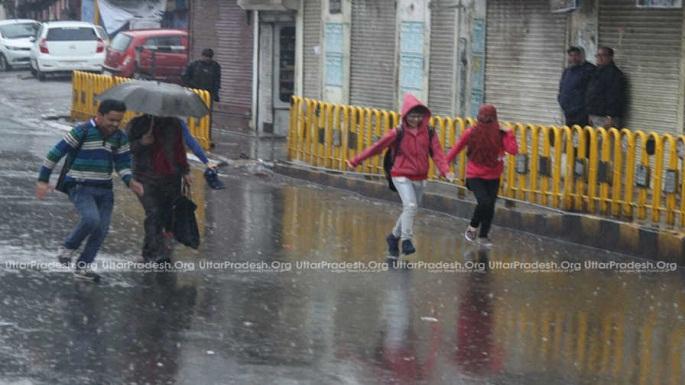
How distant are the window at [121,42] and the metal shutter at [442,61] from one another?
44.6ft

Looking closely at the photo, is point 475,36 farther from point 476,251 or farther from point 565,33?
point 476,251

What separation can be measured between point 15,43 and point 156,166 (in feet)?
118

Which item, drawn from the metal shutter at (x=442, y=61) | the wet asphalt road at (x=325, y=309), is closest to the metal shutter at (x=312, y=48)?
the metal shutter at (x=442, y=61)

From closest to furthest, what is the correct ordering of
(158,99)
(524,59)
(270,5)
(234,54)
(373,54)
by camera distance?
(158,99)
(524,59)
(373,54)
(270,5)
(234,54)

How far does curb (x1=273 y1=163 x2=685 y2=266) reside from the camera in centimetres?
1427

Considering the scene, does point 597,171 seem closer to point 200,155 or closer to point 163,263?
point 200,155

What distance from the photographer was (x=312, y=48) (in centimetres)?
2794

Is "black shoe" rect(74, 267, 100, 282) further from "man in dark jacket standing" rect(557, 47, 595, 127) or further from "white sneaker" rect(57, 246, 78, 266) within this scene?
"man in dark jacket standing" rect(557, 47, 595, 127)

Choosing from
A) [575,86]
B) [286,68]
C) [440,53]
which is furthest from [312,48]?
[575,86]

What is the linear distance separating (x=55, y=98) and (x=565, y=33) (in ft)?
62.1

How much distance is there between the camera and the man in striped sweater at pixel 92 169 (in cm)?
1158

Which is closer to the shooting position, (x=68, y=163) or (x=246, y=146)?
(x=68, y=163)

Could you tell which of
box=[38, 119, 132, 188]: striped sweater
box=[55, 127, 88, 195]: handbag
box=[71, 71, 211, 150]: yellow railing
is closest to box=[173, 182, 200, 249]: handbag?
box=[38, 119, 132, 188]: striped sweater

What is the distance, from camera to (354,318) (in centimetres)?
1082
